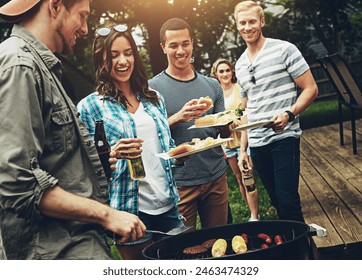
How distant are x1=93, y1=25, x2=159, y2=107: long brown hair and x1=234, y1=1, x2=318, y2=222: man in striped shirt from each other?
2.67ft

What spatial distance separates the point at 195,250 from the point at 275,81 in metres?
1.23

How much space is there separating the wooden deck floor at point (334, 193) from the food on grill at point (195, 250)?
889 mm

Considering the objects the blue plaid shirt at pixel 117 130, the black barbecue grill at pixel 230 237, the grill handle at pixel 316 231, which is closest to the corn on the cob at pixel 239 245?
the black barbecue grill at pixel 230 237

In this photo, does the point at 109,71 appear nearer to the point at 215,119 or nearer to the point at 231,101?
the point at 215,119

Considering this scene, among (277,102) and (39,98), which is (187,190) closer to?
(277,102)

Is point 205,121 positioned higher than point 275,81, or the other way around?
point 275,81

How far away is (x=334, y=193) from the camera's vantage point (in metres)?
4.25

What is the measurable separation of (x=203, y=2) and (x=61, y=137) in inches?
319

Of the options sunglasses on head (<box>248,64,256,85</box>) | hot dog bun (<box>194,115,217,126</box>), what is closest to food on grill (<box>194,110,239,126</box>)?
hot dog bun (<box>194,115,217,126</box>)

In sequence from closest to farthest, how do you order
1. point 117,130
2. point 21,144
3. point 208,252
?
point 21,144 < point 208,252 < point 117,130

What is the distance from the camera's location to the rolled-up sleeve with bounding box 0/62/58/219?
4.65ft

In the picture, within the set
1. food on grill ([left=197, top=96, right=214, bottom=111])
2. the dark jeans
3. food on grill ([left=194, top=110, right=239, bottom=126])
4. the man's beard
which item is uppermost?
the man's beard

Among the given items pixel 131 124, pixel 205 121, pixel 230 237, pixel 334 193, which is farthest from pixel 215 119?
pixel 334 193

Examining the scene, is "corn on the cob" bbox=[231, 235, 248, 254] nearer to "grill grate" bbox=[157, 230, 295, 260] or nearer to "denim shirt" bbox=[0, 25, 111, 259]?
"grill grate" bbox=[157, 230, 295, 260]
